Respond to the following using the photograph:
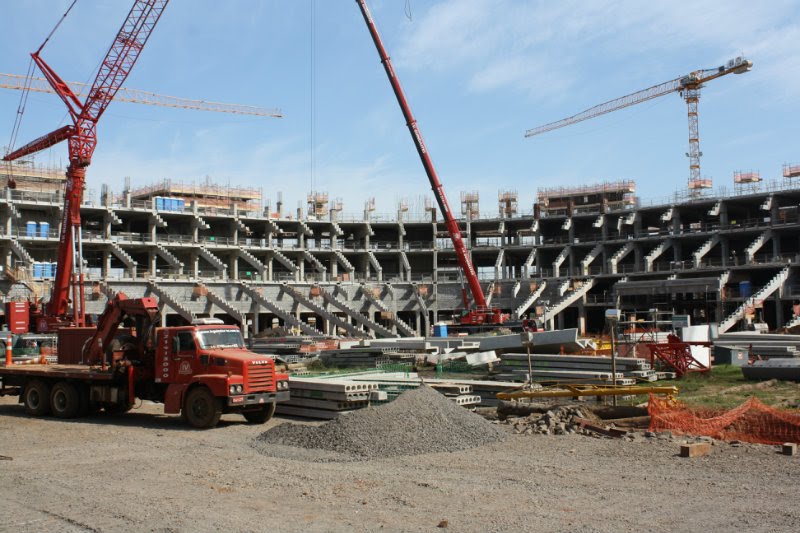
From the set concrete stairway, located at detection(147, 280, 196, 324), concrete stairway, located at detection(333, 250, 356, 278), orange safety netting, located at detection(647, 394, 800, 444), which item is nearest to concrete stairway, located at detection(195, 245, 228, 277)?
concrete stairway, located at detection(147, 280, 196, 324)

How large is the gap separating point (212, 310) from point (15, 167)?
26635 millimetres

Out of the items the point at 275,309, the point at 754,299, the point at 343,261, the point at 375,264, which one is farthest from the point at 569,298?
the point at 275,309

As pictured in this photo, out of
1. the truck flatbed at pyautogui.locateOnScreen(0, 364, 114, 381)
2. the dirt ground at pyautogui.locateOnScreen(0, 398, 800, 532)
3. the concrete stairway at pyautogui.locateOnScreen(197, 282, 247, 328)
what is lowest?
the dirt ground at pyautogui.locateOnScreen(0, 398, 800, 532)

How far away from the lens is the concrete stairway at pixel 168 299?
55128 millimetres

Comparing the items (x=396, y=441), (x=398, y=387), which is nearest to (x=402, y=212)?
(x=398, y=387)

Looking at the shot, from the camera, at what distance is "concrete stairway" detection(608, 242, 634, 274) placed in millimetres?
67500

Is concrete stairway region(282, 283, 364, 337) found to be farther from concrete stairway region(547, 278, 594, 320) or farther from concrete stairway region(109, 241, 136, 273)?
concrete stairway region(547, 278, 594, 320)

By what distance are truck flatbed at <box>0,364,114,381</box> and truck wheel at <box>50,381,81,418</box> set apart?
0.26 metres

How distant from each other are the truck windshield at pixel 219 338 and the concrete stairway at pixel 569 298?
4817 cm

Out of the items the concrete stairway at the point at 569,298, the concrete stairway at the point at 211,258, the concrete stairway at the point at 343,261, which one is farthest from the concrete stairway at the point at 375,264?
the concrete stairway at the point at 569,298

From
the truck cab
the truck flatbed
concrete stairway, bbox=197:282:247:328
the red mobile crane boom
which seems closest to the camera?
the truck cab

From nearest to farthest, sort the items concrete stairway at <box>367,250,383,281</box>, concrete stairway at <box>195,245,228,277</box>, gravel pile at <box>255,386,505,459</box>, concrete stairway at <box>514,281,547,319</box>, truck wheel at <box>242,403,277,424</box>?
gravel pile at <box>255,386,505,459</box> → truck wheel at <box>242,403,277,424</box> → concrete stairway at <box>195,245,228,277</box> → concrete stairway at <box>514,281,547,319</box> → concrete stairway at <box>367,250,383,281</box>

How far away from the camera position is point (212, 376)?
1617cm

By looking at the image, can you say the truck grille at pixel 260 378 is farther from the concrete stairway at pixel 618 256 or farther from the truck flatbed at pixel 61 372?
the concrete stairway at pixel 618 256
